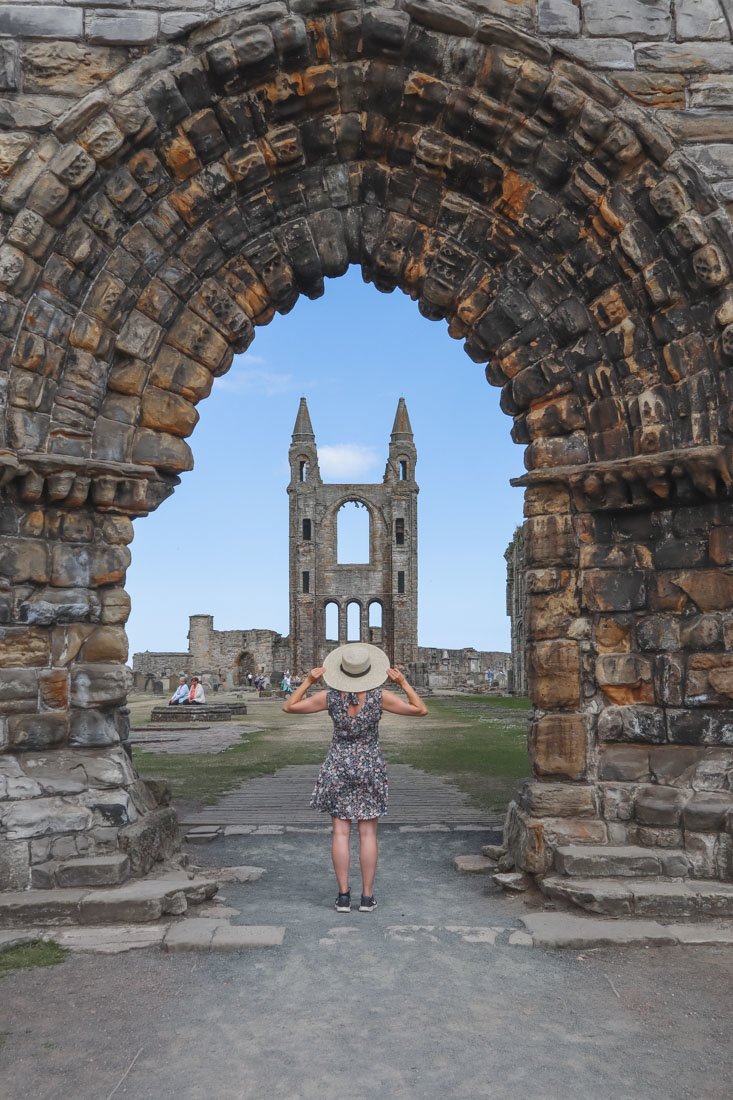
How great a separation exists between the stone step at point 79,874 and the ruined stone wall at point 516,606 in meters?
27.1

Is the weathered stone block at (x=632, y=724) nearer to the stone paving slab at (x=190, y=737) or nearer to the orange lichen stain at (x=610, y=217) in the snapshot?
the orange lichen stain at (x=610, y=217)

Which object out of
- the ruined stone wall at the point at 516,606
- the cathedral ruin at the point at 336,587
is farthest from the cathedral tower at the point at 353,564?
the ruined stone wall at the point at 516,606

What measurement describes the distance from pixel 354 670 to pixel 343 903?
1.31 m

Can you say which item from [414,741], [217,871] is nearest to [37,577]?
[217,871]

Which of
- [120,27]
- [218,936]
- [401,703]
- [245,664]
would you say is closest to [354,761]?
[401,703]

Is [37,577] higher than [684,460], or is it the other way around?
[684,460]

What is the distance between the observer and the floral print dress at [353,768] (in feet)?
16.3

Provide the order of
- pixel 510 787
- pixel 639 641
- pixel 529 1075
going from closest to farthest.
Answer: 1. pixel 529 1075
2. pixel 639 641
3. pixel 510 787

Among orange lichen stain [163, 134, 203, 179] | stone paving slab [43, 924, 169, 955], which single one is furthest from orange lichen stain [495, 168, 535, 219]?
stone paving slab [43, 924, 169, 955]

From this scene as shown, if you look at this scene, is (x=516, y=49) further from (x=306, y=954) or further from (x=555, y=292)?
(x=306, y=954)

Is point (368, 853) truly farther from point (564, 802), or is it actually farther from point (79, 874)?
point (79, 874)

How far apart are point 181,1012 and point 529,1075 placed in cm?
141

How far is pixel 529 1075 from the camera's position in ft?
10.1

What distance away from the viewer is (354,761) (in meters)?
5.04
